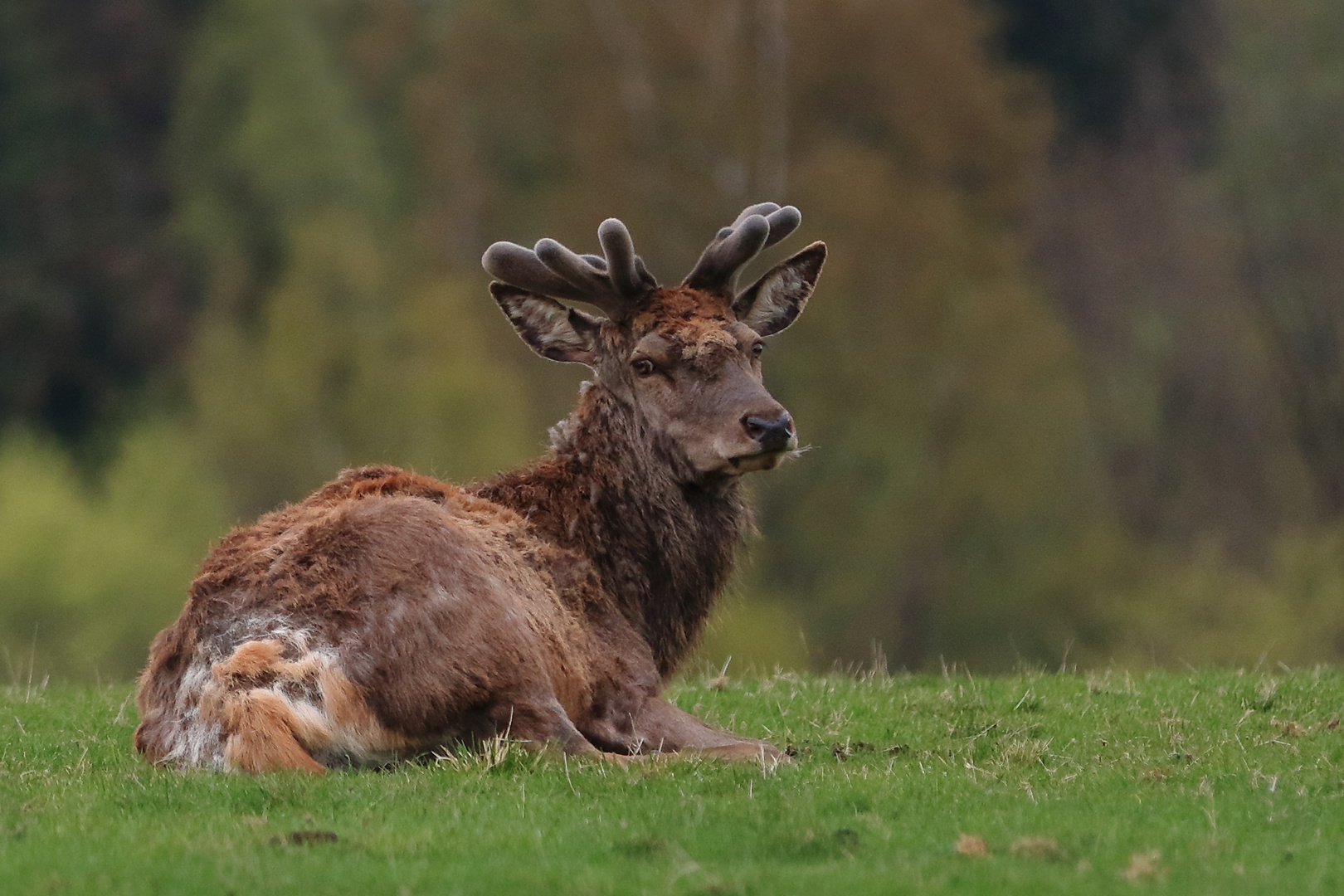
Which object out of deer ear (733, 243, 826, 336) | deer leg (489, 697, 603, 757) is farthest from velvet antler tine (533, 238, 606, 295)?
deer leg (489, 697, 603, 757)

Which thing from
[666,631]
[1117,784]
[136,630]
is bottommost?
[136,630]

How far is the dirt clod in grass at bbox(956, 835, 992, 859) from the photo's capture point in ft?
22.4

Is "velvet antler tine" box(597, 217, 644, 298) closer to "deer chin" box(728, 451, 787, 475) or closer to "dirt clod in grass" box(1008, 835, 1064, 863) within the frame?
"deer chin" box(728, 451, 787, 475)

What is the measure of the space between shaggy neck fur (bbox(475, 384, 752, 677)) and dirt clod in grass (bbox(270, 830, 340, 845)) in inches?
123

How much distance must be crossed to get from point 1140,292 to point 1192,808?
3806cm

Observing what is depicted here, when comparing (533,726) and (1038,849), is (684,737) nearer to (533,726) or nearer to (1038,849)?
(533,726)

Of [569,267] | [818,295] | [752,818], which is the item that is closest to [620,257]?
[569,267]

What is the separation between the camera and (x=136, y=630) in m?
38.0

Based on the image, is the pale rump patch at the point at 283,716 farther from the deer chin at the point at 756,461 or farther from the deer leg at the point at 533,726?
the deer chin at the point at 756,461

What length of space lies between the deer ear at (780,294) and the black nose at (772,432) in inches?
51.9

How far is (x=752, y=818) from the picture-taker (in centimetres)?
739

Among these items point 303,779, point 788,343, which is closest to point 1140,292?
point 788,343

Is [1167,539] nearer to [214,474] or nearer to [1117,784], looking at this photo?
[214,474]

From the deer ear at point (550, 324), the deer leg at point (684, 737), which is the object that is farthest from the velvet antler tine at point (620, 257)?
the deer leg at point (684, 737)
